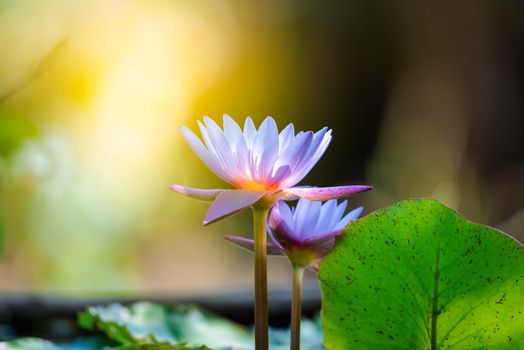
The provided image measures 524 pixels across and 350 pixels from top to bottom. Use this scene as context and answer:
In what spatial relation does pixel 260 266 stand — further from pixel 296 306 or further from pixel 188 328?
pixel 188 328

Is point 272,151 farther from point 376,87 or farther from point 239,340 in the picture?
point 376,87

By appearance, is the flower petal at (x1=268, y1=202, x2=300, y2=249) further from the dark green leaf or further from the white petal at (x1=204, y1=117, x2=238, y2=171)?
the dark green leaf

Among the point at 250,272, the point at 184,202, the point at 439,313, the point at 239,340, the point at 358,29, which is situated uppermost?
the point at 358,29

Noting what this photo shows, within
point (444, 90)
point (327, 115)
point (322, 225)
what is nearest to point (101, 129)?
point (327, 115)

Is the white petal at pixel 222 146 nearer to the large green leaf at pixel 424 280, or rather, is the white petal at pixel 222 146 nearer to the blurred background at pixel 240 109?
the large green leaf at pixel 424 280

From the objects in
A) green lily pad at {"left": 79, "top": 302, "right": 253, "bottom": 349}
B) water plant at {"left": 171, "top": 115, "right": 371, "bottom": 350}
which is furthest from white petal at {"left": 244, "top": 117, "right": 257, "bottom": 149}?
green lily pad at {"left": 79, "top": 302, "right": 253, "bottom": 349}

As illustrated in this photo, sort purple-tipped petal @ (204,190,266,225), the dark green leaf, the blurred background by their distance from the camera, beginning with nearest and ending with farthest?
purple-tipped petal @ (204,190,266,225) < the dark green leaf < the blurred background

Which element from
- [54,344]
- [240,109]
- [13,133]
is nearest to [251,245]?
[54,344]
